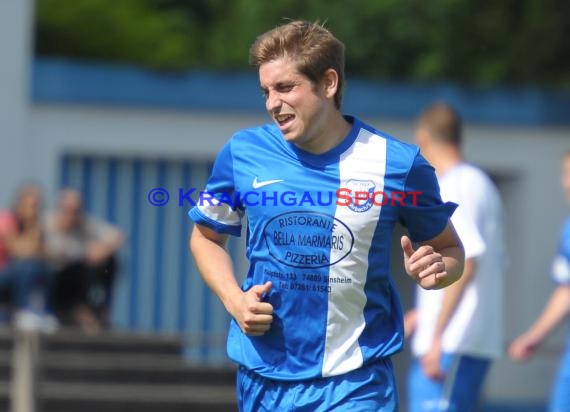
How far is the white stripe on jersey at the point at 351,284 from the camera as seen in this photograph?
4.74 m

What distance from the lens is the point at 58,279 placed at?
12.7 metres

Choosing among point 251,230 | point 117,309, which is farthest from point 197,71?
point 251,230

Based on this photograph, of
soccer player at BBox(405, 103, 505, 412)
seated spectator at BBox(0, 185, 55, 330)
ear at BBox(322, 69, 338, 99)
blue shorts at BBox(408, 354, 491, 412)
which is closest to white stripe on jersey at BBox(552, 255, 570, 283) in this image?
soccer player at BBox(405, 103, 505, 412)

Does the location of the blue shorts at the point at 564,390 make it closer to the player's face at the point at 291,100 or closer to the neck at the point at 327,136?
the neck at the point at 327,136

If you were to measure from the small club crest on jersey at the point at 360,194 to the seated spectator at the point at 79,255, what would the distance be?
8.09 meters

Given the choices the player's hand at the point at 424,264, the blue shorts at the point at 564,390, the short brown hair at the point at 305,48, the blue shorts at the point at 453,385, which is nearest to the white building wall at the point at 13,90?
the blue shorts at the point at 564,390

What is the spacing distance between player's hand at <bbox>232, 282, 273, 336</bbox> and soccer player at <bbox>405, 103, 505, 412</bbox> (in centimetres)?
285

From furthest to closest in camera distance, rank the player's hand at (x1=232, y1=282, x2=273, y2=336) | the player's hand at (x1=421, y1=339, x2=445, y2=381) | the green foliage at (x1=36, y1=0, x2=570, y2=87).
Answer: the green foliage at (x1=36, y1=0, x2=570, y2=87) < the player's hand at (x1=421, y1=339, x2=445, y2=381) < the player's hand at (x1=232, y1=282, x2=273, y2=336)

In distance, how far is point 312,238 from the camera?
4.73 m

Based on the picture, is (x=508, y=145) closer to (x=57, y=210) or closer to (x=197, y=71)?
(x=197, y=71)

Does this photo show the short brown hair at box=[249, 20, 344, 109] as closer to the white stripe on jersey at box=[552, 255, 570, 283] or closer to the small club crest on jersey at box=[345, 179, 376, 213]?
the small club crest on jersey at box=[345, 179, 376, 213]

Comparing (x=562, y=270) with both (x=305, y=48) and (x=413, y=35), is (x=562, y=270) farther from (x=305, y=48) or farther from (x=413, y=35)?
(x=413, y=35)

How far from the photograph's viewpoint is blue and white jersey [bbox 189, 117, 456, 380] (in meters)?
4.73

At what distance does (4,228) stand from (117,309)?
292 cm
